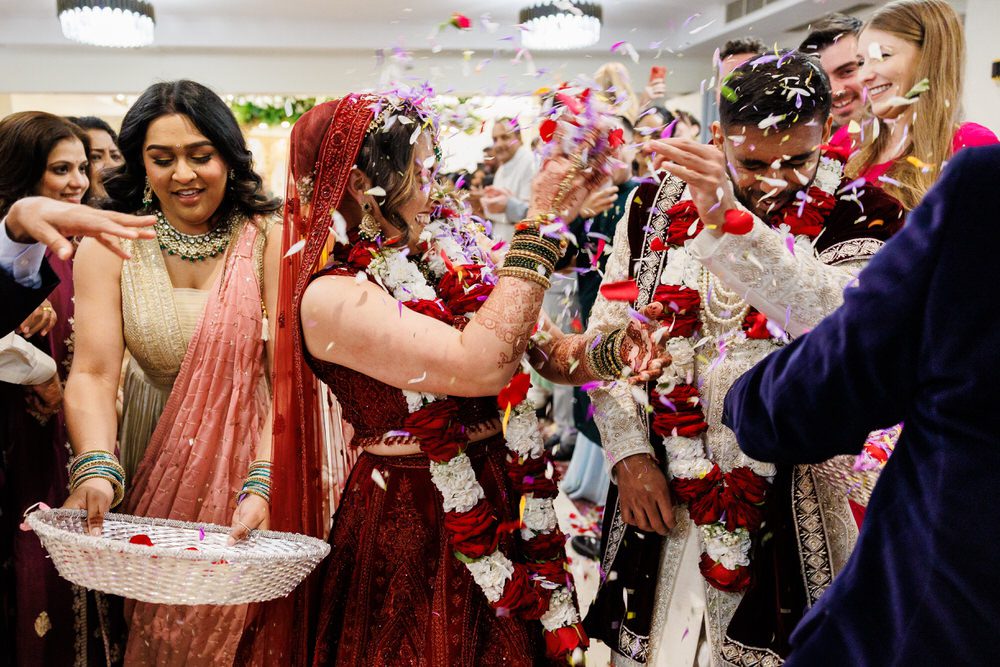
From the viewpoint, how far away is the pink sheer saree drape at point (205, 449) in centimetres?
218

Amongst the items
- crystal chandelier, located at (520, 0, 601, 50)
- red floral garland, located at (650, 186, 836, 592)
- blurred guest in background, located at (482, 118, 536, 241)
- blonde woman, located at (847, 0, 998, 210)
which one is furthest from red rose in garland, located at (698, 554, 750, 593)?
crystal chandelier, located at (520, 0, 601, 50)

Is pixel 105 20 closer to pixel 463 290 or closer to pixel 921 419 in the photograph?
pixel 463 290

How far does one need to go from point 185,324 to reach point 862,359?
69.8 inches

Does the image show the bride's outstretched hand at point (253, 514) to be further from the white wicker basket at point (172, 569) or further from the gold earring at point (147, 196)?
the gold earring at point (147, 196)

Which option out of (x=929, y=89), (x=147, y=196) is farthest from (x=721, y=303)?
(x=147, y=196)

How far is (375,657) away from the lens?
166 cm

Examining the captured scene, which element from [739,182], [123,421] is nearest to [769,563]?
[739,182]

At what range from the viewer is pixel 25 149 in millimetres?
A: 2654

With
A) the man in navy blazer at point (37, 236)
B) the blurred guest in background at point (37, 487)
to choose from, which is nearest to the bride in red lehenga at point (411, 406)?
the man in navy blazer at point (37, 236)

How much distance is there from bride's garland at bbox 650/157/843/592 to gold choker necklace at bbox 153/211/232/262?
1207mm

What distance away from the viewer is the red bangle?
4.89ft

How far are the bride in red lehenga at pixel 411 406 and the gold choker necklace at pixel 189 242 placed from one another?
605mm

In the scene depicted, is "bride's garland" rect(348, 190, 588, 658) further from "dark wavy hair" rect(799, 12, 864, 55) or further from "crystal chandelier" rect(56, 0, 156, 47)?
"crystal chandelier" rect(56, 0, 156, 47)

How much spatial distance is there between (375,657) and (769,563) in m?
0.81
